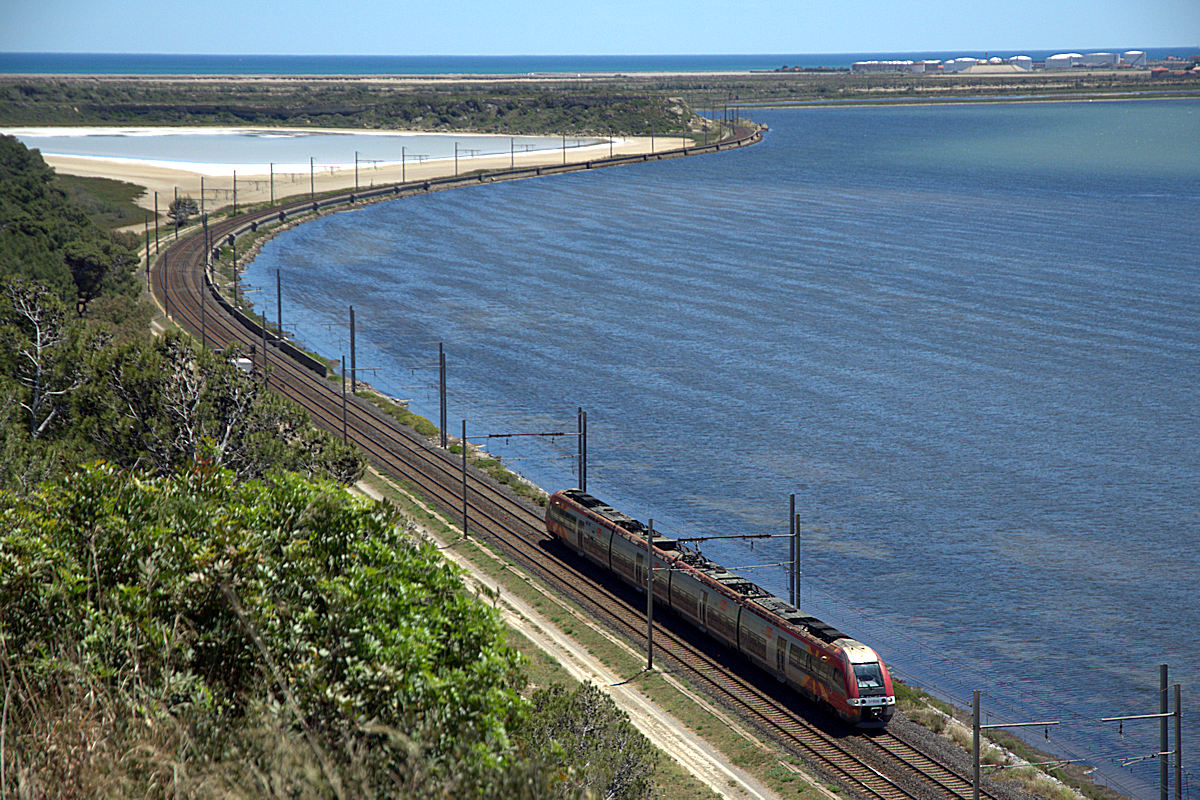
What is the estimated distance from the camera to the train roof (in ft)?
147

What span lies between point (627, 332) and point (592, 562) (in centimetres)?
5477

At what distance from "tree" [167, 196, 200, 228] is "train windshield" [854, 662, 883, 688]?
147856mm

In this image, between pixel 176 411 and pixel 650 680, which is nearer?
pixel 650 680

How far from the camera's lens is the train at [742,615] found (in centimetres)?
4256

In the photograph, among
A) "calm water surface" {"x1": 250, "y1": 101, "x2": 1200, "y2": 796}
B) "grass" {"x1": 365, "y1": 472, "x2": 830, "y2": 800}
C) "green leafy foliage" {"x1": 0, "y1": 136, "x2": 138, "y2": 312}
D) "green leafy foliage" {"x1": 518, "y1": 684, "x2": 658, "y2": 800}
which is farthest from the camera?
"green leafy foliage" {"x1": 0, "y1": 136, "x2": 138, "y2": 312}

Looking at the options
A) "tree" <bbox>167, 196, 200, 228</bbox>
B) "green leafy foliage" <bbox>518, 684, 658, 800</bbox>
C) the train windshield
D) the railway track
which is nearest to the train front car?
the train windshield

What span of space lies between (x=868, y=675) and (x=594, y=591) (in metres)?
17.7

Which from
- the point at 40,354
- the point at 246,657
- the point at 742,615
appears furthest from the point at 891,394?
the point at 246,657

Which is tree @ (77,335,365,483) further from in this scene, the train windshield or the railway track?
the train windshield

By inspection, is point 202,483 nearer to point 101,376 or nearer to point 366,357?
point 101,376

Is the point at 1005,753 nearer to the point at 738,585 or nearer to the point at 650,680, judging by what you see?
the point at 738,585

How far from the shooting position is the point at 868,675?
139 ft

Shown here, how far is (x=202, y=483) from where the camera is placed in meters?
26.8

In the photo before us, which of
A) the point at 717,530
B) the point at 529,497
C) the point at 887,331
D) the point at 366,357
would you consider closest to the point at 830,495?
the point at 717,530
